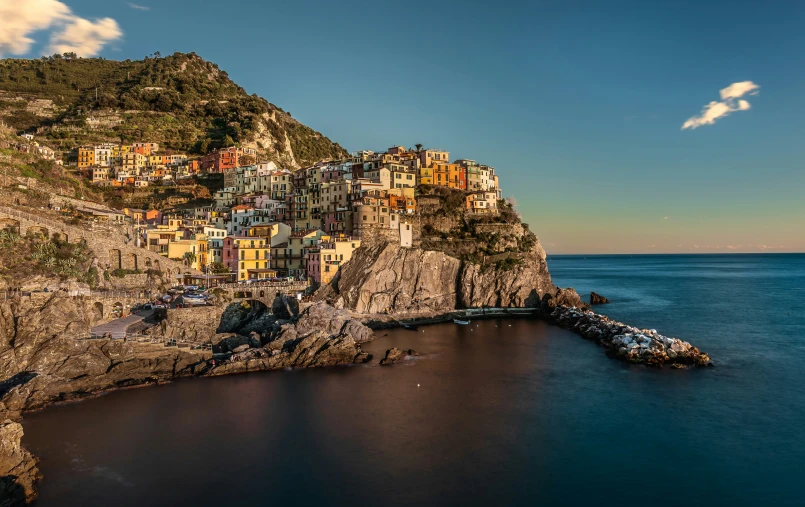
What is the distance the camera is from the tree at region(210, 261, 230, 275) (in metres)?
51.1

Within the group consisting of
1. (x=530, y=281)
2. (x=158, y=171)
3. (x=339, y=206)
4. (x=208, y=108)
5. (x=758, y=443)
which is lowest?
(x=758, y=443)

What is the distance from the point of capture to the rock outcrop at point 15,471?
16.8m

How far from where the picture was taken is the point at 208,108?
10206 centimetres

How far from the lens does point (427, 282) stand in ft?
180

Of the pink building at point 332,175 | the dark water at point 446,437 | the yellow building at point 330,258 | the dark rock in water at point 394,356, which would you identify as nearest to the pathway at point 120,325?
the dark water at point 446,437

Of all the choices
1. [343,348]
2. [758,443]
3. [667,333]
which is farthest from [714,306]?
[343,348]

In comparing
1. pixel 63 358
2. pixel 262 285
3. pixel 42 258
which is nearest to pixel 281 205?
pixel 262 285

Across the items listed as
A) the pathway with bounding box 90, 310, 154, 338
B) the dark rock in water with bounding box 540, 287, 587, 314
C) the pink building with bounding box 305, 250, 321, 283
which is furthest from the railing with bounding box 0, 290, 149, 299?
the dark rock in water with bounding box 540, 287, 587, 314

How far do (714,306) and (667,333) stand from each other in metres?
24.0

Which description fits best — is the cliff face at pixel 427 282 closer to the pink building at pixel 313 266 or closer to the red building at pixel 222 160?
the pink building at pixel 313 266

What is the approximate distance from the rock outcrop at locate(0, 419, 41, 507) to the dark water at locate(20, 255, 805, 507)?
1.92 feet

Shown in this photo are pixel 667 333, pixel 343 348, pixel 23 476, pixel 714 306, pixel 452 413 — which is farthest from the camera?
pixel 714 306

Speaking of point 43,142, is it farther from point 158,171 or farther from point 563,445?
point 563,445

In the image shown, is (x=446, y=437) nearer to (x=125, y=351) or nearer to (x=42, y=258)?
(x=125, y=351)
